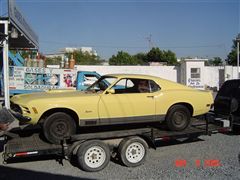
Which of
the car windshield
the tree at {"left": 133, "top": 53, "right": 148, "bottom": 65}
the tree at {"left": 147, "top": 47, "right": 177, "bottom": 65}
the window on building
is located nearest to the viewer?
the car windshield

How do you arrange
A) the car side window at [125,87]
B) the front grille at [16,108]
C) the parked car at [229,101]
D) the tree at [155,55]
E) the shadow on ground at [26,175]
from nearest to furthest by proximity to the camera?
the shadow on ground at [26,175] → the front grille at [16,108] → the car side window at [125,87] → the parked car at [229,101] → the tree at [155,55]

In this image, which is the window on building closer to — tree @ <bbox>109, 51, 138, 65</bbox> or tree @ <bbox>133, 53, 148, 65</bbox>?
tree @ <bbox>109, 51, 138, 65</bbox>

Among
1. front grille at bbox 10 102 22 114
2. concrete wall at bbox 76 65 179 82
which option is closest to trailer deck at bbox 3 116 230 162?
front grille at bbox 10 102 22 114

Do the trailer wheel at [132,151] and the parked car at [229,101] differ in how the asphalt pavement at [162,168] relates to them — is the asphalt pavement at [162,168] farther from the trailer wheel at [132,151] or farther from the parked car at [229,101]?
the parked car at [229,101]

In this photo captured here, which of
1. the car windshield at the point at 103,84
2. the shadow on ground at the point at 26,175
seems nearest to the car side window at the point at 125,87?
the car windshield at the point at 103,84

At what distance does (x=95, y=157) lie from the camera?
6.02 m

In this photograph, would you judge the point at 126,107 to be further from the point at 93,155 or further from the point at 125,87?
the point at 93,155

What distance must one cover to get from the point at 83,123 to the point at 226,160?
3.08m

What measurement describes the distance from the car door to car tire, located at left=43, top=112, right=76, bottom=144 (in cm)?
67

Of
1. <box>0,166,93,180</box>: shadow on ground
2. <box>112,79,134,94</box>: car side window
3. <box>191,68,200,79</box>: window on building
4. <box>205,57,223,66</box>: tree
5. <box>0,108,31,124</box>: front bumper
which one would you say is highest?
<box>205,57,223,66</box>: tree

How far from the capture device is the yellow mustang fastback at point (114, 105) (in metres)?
6.34

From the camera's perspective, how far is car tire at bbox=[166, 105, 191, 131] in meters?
7.29

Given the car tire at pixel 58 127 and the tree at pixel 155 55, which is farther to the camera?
the tree at pixel 155 55

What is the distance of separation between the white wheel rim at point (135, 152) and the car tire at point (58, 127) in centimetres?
123
